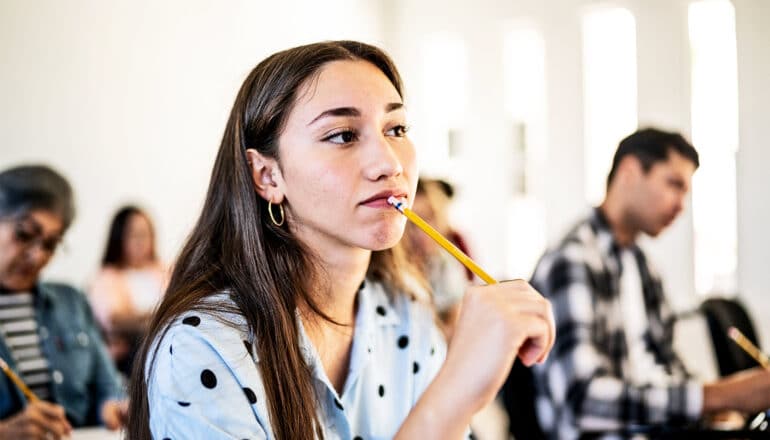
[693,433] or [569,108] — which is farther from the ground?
[569,108]

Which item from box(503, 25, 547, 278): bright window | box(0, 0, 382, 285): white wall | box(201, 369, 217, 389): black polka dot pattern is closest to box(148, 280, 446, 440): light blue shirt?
box(201, 369, 217, 389): black polka dot pattern

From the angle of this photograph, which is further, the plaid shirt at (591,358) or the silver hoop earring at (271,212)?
the plaid shirt at (591,358)

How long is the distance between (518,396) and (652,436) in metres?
0.31

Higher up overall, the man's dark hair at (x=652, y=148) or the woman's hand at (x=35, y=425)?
the man's dark hair at (x=652, y=148)

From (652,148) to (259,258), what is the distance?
4.47 ft

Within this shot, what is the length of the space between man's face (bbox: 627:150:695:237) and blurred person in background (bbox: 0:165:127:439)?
149 centimetres

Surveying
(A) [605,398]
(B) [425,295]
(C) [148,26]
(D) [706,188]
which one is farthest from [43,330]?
(D) [706,188]

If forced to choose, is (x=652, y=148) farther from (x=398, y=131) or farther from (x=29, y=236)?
(x=29, y=236)

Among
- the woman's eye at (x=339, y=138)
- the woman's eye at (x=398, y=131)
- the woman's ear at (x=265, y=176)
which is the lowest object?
the woman's ear at (x=265, y=176)

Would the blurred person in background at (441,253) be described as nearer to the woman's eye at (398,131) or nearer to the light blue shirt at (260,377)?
the light blue shirt at (260,377)

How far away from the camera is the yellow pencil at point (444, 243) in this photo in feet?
3.18

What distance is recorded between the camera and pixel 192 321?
972 millimetres

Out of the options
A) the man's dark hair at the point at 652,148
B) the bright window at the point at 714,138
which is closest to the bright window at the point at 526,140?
the bright window at the point at 714,138

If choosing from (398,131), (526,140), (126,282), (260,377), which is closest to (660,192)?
(398,131)
